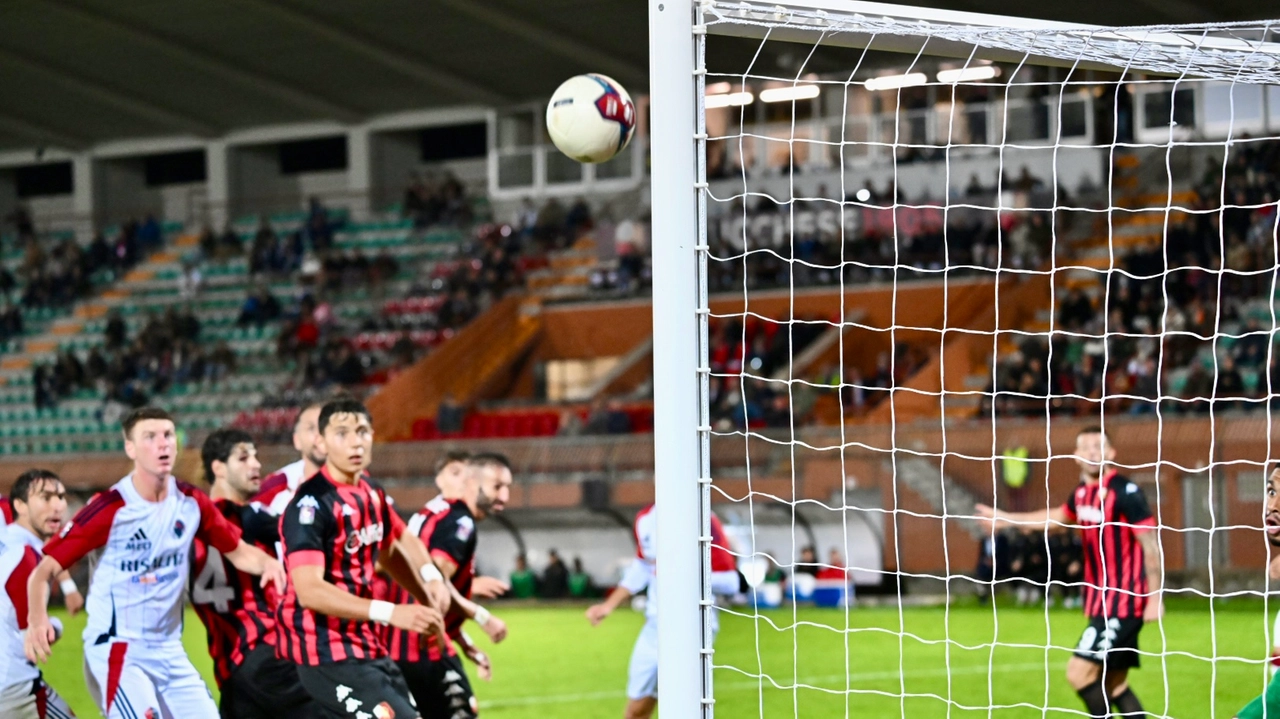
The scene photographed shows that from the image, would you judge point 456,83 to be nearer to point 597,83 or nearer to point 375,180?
point 375,180

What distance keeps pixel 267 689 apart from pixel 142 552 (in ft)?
2.73

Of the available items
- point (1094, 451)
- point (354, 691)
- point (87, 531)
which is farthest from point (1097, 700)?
point (87, 531)

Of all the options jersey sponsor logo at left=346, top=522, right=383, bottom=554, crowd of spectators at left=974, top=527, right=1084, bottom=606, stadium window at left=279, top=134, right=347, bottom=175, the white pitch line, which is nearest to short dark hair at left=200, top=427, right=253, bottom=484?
jersey sponsor logo at left=346, top=522, right=383, bottom=554

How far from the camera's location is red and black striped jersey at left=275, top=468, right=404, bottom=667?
550 centimetres

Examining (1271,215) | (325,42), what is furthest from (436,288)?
(1271,215)

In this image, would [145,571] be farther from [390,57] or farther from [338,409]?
[390,57]

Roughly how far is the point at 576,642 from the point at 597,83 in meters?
10.5

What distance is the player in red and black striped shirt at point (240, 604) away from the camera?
21.4ft

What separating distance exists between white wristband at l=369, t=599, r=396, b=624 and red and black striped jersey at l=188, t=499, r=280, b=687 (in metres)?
1.40

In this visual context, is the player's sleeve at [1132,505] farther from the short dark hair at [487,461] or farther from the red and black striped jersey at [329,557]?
the red and black striped jersey at [329,557]

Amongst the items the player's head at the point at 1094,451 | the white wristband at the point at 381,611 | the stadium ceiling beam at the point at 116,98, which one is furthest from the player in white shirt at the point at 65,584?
the stadium ceiling beam at the point at 116,98

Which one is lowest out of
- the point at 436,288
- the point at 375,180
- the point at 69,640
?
the point at 69,640

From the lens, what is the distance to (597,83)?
5.69 m

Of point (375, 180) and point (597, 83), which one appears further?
point (375, 180)
